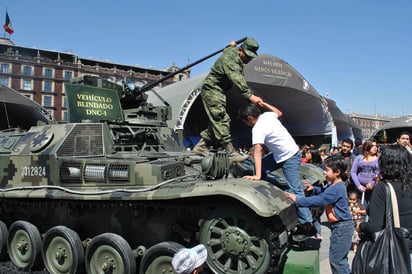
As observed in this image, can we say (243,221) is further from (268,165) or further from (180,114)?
(180,114)

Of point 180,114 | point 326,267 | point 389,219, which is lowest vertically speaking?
point 326,267

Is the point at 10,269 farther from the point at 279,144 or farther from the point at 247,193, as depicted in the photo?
the point at 279,144

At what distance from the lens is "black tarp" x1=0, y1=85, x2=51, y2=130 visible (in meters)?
21.5

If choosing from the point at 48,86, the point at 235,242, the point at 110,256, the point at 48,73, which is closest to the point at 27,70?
the point at 48,73

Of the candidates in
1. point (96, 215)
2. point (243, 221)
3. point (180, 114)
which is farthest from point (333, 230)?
point (180, 114)

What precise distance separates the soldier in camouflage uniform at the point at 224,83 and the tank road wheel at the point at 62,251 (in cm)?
253

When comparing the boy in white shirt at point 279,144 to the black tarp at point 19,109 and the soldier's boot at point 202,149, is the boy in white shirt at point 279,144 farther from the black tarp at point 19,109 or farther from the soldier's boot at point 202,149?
the black tarp at point 19,109

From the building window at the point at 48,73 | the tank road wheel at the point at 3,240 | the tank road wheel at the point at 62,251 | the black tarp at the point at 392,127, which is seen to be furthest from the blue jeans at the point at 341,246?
the building window at the point at 48,73

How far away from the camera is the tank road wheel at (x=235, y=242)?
4.39 meters

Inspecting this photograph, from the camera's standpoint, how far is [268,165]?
5547mm

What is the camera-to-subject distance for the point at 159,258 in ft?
16.4

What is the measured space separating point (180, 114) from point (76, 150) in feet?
45.8

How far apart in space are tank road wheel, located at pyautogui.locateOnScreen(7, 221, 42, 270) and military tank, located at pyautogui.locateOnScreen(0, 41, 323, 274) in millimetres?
17

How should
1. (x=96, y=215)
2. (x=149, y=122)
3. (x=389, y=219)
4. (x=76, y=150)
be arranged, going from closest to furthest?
(x=389, y=219) < (x=96, y=215) < (x=76, y=150) < (x=149, y=122)
